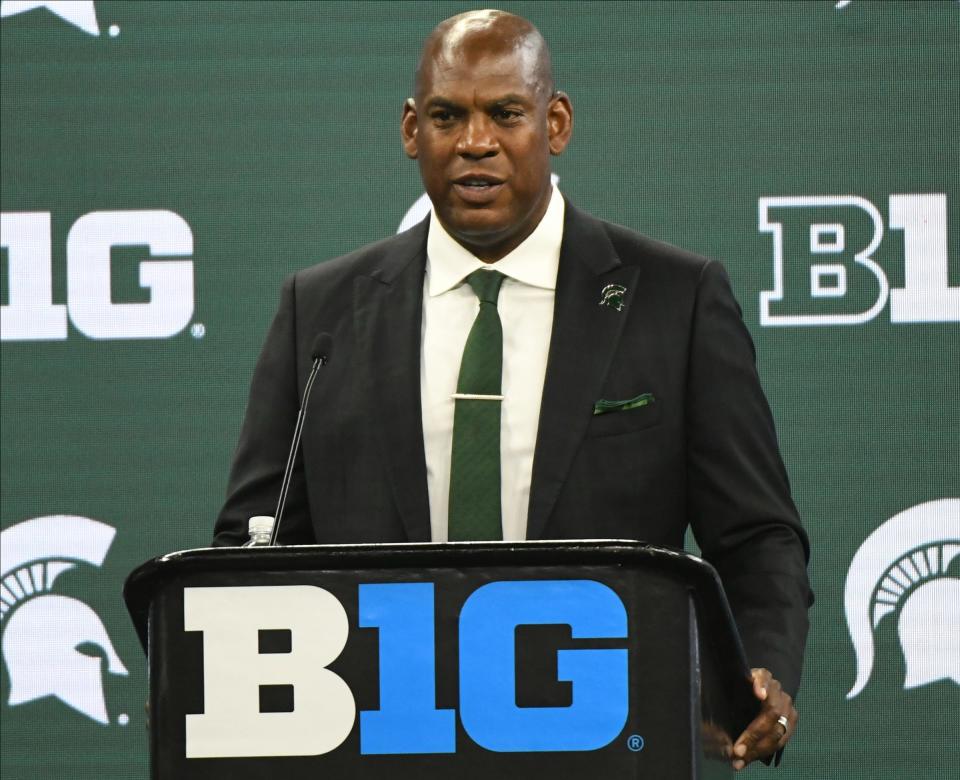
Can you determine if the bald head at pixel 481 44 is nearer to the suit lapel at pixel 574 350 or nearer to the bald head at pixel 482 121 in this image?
the bald head at pixel 482 121

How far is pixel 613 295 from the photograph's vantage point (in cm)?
219

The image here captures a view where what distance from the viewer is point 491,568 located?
4.79ft

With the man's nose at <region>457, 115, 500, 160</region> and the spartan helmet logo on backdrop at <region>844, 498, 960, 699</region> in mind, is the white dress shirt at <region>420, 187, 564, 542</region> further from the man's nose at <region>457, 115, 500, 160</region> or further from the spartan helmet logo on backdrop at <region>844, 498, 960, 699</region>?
the spartan helmet logo on backdrop at <region>844, 498, 960, 699</region>

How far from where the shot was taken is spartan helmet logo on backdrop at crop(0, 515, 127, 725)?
312 centimetres

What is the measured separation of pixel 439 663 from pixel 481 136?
90 cm

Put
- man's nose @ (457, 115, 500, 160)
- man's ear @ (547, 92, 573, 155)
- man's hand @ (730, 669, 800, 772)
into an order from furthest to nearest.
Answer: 1. man's ear @ (547, 92, 573, 155)
2. man's nose @ (457, 115, 500, 160)
3. man's hand @ (730, 669, 800, 772)

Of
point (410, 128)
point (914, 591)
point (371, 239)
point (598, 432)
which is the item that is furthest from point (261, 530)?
point (914, 591)

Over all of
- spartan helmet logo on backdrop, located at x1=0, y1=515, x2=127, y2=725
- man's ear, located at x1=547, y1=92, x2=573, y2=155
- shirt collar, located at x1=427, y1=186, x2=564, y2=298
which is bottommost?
spartan helmet logo on backdrop, located at x1=0, y1=515, x2=127, y2=725

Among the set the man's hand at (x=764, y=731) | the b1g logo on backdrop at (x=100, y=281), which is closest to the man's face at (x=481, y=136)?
the man's hand at (x=764, y=731)

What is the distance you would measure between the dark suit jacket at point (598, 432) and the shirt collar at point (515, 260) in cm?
2

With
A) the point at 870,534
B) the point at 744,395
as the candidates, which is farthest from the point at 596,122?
the point at 744,395

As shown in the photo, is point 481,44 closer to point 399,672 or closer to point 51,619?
point 399,672

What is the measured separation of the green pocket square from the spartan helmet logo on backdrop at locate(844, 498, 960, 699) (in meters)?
A: 1.07

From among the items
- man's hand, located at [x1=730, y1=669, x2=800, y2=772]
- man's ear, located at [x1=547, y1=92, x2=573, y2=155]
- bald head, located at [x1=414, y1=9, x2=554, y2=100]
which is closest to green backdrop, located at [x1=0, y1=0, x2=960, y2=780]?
man's ear, located at [x1=547, y1=92, x2=573, y2=155]
